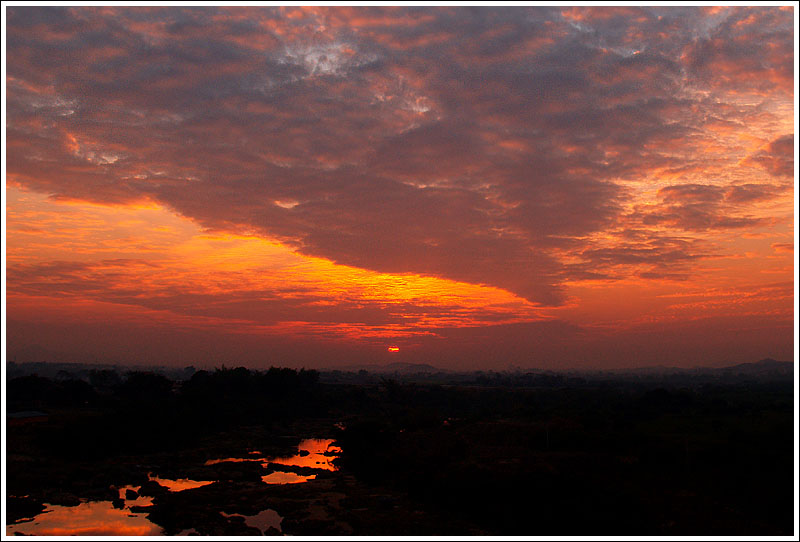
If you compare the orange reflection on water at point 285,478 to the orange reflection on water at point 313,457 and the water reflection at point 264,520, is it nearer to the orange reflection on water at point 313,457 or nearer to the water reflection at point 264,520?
the orange reflection on water at point 313,457

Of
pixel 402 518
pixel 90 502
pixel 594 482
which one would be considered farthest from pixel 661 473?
pixel 90 502

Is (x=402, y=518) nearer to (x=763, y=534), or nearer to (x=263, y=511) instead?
(x=263, y=511)

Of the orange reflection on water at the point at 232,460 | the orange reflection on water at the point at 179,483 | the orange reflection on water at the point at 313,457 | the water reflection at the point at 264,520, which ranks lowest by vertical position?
the orange reflection on water at the point at 313,457

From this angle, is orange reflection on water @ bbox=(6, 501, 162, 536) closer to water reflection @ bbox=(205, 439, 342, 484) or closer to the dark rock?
the dark rock

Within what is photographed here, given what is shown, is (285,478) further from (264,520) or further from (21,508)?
(21,508)

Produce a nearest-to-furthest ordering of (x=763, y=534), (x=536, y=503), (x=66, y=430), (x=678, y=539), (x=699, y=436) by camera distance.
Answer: (x=678, y=539) < (x=763, y=534) < (x=536, y=503) < (x=699, y=436) < (x=66, y=430)

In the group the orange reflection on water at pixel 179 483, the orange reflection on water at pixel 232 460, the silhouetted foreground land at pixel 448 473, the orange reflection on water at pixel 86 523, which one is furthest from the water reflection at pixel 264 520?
the orange reflection on water at pixel 232 460

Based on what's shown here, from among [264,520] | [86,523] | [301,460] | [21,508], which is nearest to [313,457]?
[301,460]

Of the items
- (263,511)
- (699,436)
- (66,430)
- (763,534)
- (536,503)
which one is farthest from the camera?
(66,430)
